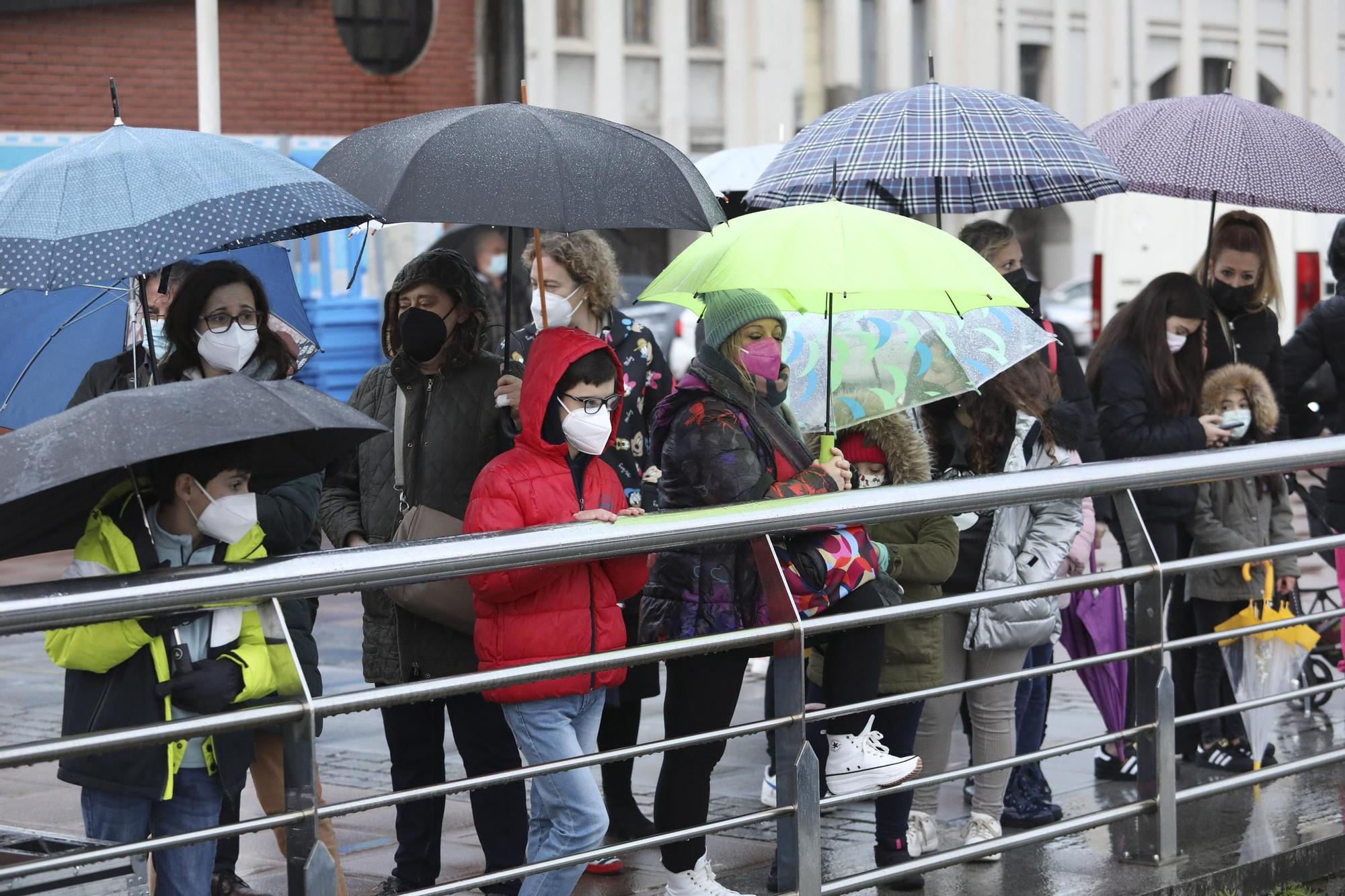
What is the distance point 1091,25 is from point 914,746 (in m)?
28.1

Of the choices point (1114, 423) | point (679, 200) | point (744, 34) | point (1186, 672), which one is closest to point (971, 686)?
point (679, 200)

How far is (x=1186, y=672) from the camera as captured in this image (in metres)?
7.42

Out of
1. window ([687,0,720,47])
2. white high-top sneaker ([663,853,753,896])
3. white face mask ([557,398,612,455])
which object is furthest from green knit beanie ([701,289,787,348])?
window ([687,0,720,47])

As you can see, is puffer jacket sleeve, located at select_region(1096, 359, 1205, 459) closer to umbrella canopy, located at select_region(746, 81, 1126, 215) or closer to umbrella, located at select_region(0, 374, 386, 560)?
umbrella canopy, located at select_region(746, 81, 1126, 215)

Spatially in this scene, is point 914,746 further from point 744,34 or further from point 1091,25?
point 1091,25

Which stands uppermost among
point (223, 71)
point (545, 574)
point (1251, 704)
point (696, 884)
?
point (223, 71)

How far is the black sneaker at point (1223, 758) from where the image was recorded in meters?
7.07

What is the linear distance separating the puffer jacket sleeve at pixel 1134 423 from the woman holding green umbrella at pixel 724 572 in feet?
6.69

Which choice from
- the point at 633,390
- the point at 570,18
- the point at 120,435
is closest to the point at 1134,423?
the point at 633,390

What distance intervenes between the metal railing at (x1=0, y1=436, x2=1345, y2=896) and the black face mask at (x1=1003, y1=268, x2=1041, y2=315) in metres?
1.17

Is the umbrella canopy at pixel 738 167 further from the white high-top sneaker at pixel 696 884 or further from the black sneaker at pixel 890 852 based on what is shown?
the white high-top sneaker at pixel 696 884

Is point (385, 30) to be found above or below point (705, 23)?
below

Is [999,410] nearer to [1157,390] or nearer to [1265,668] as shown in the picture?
[1157,390]

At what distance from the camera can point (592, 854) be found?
13.6 feet
